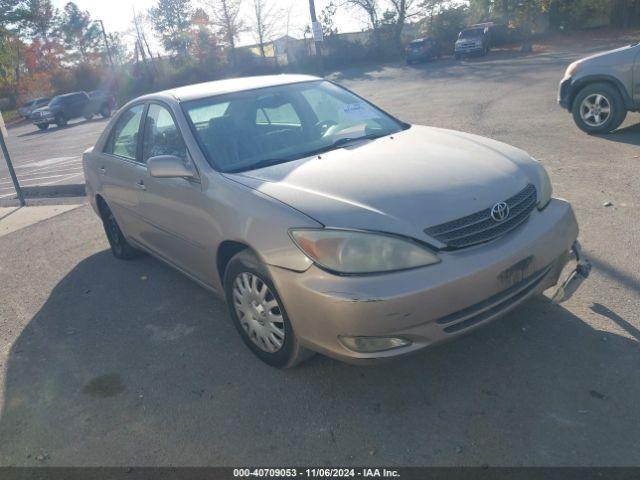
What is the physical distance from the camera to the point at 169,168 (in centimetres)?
353

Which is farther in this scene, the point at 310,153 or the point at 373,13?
the point at 373,13

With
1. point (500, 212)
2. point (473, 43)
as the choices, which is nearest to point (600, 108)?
point (500, 212)

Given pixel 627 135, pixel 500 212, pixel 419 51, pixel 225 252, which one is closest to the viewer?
pixel 500 212

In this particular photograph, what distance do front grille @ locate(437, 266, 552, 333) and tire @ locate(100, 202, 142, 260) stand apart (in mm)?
3735

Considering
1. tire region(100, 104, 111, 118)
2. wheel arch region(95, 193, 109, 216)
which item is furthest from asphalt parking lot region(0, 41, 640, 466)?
tire region(100, 104, 111, 118)

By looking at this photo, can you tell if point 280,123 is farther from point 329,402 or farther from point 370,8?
point 370,8

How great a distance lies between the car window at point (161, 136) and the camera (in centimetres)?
390

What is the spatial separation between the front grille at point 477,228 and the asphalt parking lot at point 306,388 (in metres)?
0.63

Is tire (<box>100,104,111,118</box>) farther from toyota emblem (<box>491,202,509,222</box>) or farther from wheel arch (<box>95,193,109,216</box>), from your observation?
toyota emblem (<box>491,202,509,222</box>)

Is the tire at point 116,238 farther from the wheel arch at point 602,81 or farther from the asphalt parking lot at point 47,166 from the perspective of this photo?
the wheel arch at point 602,81

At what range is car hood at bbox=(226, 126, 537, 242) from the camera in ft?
9.16

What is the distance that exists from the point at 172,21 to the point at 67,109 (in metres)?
30.3

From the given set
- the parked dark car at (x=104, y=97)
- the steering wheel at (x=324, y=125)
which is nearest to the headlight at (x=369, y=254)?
the steering wheel at (x=324, y=125)

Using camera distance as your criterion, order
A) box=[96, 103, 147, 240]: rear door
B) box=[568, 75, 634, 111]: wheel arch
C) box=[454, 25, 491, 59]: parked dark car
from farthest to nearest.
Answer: box=[454, 25, 491, 59]: parked dark car < box=[568, 75, 634, 111]: wheel arch < box=[96, 103, 147, 240]: rear door
